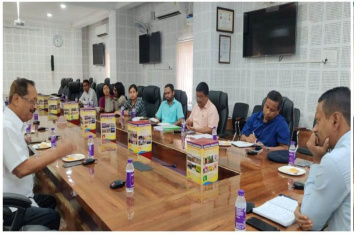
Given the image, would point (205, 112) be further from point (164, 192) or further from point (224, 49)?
point (164, 192)

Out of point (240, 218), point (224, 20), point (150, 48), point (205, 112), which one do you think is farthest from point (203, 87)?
point (150, 48)

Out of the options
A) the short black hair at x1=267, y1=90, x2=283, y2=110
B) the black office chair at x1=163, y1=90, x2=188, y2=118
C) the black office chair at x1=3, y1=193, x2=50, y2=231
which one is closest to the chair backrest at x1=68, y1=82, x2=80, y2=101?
the black office chair at x1=163, y1=90, x2=188, y2=118

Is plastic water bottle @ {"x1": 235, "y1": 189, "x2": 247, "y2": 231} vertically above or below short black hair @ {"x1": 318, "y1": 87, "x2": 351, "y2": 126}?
below

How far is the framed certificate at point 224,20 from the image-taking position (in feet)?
14.3

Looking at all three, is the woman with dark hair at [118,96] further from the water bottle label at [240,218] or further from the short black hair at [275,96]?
the water bottle label at [240,218]

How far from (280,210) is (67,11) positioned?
26.0 ft

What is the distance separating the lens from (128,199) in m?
1.37

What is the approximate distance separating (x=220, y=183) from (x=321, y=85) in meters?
2.63

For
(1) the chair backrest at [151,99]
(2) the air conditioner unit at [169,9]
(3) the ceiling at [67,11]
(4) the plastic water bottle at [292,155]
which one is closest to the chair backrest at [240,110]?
(1) the chair backrest at [151,99]

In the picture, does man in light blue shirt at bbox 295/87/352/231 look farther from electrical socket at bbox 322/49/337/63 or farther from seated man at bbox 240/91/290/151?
electrical socket at bbox 322/49/337/63

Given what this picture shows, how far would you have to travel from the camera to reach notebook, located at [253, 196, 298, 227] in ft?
3.75

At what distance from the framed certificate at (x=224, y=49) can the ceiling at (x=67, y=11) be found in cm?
276

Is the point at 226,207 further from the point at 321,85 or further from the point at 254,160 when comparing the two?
the point at 321,85

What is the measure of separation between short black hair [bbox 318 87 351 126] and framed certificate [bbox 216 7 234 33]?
3429 mm
